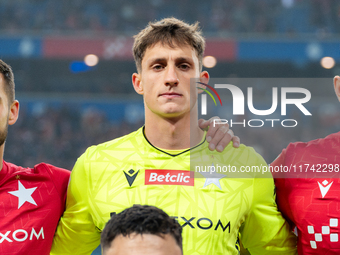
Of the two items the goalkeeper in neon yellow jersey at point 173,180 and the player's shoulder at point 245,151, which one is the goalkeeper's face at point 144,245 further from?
the player's shoulder at point 245,151

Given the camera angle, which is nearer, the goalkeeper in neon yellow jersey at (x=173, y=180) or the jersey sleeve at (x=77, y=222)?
the goalkeeper in neon yellow jersey at (x=173, y=180)

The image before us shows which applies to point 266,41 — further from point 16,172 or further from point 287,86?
point 16,172

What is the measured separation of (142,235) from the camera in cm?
153

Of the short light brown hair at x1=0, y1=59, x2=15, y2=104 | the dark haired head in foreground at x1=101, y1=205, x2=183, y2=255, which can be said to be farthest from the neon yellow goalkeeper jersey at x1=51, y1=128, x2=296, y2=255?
the dark haired head in foreground at x1=101, y1=205, x2=183, y2=255

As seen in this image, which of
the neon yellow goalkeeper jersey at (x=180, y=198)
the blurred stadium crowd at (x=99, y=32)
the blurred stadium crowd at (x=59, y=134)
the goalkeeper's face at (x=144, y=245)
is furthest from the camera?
the blurred stadium crowd at (x=99, y=32)

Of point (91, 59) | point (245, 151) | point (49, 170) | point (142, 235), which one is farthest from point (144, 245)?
point (91, 59)

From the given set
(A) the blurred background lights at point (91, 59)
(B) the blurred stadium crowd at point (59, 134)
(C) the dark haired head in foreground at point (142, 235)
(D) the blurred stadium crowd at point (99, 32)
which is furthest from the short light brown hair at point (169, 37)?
(A) the blurred background lights at point (91, 59)

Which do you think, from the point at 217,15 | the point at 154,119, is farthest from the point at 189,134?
the point at 217,15

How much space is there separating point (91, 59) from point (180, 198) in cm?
1387

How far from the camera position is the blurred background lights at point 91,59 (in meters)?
15.6

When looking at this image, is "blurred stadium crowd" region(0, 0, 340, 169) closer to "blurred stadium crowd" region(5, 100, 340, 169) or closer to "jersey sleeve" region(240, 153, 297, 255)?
"blurred stadium crowd" region(5, 100, 340, 169)

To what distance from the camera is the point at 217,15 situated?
17344 mm

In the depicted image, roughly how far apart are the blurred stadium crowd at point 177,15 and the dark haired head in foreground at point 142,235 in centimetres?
1547

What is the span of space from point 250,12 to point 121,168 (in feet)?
51.9
